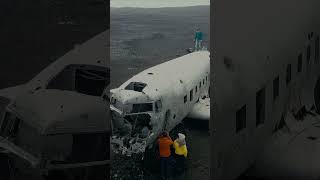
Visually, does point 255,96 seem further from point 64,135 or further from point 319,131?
point 64,135

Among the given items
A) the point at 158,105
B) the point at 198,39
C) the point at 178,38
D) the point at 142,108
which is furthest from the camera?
the point at 158,105

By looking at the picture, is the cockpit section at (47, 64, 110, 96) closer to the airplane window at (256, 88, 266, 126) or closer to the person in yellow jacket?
the person in yellow jacket

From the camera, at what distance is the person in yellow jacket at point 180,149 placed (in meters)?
2.30

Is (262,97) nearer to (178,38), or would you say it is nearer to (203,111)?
(203,111)

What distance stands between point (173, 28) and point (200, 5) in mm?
1205

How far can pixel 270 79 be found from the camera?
7.41 ft

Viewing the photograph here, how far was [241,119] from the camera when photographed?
7.20 ft

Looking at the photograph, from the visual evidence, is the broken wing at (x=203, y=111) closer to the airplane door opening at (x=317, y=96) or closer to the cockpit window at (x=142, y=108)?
the airplane door opening at (x=317, y=96)

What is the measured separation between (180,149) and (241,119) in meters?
0.46

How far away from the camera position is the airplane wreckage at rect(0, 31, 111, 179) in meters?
1.93

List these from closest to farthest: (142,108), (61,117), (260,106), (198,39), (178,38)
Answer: (61,117) → (198,39) → (260,106) → (178,38) → (142,108)

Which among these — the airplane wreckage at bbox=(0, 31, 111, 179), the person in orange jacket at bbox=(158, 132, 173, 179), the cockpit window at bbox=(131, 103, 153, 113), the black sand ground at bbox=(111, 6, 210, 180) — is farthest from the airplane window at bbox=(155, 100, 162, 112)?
the airplane wreckage at bbox=(0, 31, 111, 179)

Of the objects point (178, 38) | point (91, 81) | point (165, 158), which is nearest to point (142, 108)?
point (178, 38)

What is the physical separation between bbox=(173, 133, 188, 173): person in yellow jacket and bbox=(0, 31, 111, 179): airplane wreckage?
1.65ft
